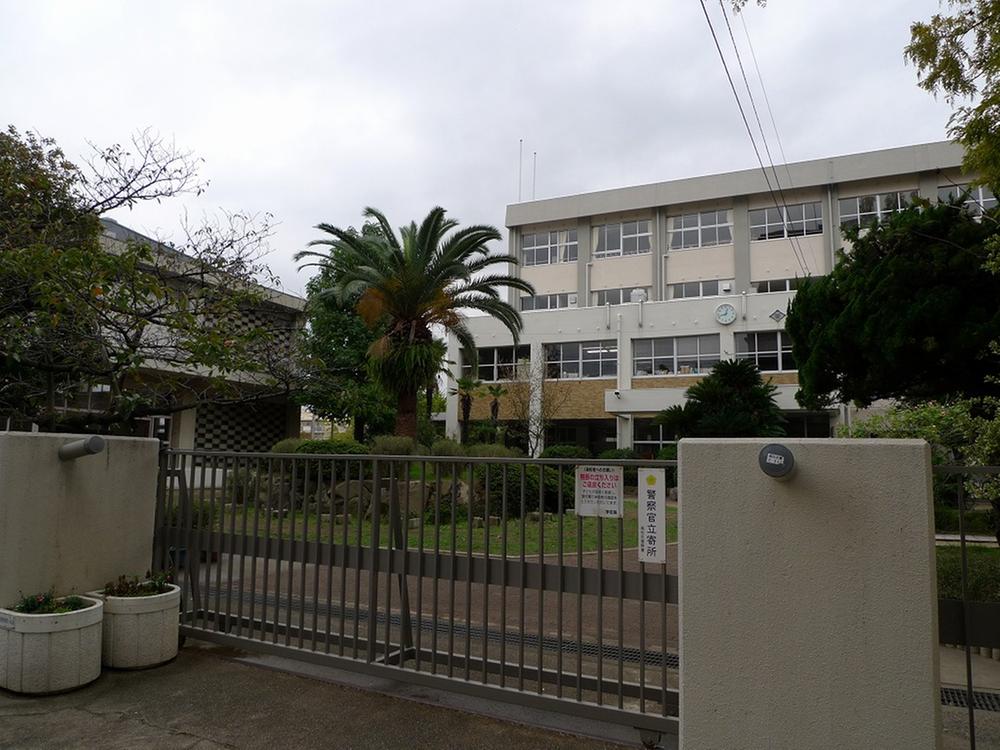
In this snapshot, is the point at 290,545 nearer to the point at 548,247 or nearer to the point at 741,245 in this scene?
the point at 741,245

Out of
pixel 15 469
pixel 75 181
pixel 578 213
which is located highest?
pixel 578 213

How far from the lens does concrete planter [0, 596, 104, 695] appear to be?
15.2 feet

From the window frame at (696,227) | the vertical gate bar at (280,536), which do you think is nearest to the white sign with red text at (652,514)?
the vertical gate bar at (280,536)

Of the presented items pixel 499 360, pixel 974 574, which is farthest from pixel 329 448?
pixel 499 360

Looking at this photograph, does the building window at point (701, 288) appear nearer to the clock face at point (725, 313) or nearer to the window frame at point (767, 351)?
the clock face at point (725, 313)

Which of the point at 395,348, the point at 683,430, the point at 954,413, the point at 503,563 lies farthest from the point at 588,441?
the point at 503,563

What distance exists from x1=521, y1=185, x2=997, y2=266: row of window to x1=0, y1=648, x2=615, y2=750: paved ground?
31.9 metres

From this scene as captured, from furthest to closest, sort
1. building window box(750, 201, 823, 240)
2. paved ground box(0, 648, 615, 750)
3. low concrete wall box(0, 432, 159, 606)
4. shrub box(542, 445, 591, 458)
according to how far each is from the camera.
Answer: building window box(750, 201, 823, 240)
shrub box(542, 445, 591, 458)
low concrete wall box(0, 432, 159, 606)
paved ground box(0, 648, 615, 750)

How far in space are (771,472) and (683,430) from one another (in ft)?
75.9

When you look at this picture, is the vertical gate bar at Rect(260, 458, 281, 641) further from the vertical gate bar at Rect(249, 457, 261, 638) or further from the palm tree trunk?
the palm tree trunk

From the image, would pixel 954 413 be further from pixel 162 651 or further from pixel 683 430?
pixel 683 430

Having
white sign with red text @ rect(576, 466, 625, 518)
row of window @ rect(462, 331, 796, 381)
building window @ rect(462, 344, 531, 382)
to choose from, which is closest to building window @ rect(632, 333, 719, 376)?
row of window @ rect(462, 331, 796, 381)

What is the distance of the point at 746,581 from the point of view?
3.13 m

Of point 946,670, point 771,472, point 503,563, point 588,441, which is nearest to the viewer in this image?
point 771,472
